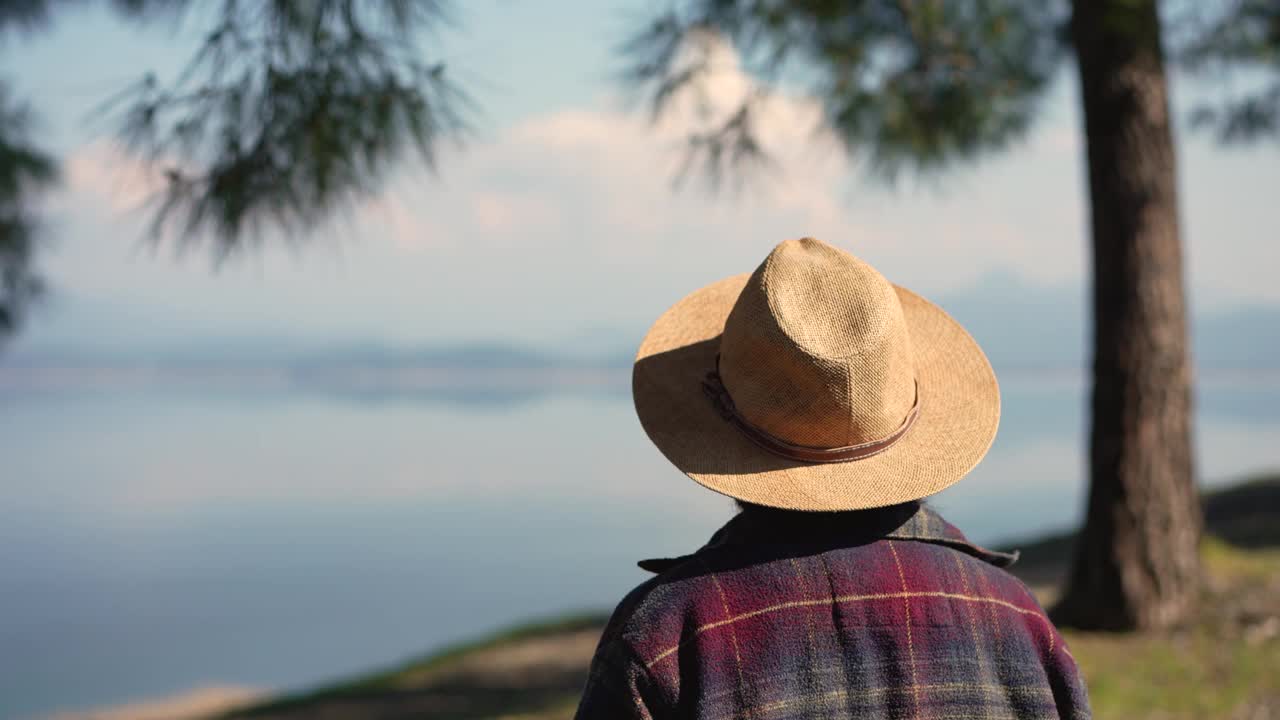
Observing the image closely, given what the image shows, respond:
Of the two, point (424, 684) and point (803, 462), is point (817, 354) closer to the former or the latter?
point (803, 462)

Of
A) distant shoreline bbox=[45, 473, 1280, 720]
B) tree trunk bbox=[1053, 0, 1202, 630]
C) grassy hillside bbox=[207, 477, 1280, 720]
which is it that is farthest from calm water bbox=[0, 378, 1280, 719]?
tree trunk bbox=[1053, 0, 1202, 630]

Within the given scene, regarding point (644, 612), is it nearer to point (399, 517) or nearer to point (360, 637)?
point (360, 637)

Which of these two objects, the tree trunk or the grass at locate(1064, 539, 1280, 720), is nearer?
the grass at locate(1064, 539, 1280, 720)

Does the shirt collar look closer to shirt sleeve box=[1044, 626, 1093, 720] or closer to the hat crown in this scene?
the hat crown

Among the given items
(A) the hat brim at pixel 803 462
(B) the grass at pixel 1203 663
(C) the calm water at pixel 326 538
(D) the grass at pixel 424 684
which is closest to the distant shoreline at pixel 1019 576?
(D) the grass at pixel 424 684

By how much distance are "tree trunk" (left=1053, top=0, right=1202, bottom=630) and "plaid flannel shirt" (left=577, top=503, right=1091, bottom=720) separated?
3975 mm

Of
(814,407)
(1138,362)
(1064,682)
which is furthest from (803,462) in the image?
(1138,362)

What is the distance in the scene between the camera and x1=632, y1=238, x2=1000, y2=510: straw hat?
4.24 feet

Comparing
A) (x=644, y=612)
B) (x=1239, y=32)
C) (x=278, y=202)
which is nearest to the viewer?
(x=644, y=612)

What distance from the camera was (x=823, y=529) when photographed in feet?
4.36

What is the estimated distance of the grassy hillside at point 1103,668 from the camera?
4.26m

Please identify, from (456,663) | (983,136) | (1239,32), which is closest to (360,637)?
(456,663)

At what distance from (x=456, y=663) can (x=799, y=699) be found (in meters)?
5.79

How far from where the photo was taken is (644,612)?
124cm
